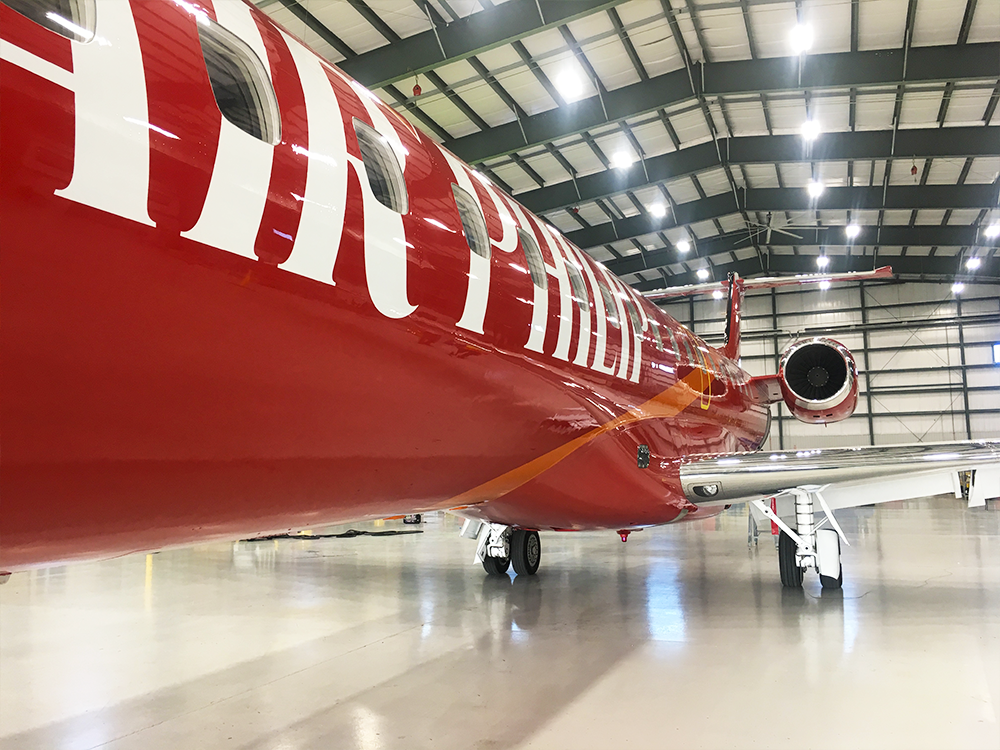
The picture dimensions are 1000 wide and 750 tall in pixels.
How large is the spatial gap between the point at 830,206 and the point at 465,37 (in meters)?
14.8

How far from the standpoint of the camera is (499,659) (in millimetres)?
5266

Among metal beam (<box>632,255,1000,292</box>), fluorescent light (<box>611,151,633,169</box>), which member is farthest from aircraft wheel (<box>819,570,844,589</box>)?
metal beam (<box>632,255,1000,292</box>)

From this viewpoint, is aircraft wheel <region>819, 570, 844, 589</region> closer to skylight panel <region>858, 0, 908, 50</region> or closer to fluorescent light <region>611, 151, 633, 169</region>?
skylight panel <region>858, 0, 908, 50</region>

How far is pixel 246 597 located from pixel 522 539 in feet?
11.7

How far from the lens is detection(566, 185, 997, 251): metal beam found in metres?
21.2

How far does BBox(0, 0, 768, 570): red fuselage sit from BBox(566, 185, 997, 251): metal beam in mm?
21422

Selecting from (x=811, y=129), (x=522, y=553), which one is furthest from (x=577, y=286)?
(x=811, y=129)

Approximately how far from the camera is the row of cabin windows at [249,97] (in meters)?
1.83

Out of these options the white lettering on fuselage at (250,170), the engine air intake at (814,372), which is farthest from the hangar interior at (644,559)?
the engine air intake at (814,372)

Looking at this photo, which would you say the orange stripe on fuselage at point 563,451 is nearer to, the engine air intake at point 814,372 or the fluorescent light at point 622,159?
the engine air intake at point 814,372

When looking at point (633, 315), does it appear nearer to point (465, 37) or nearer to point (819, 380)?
point (819, 380)

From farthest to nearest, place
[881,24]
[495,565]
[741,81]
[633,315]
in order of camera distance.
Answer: [741,81] < [881,24] < [495,565] < [633,315]

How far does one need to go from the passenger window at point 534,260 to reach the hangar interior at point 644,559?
2582 mm

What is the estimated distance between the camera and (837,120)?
59.1 feet
